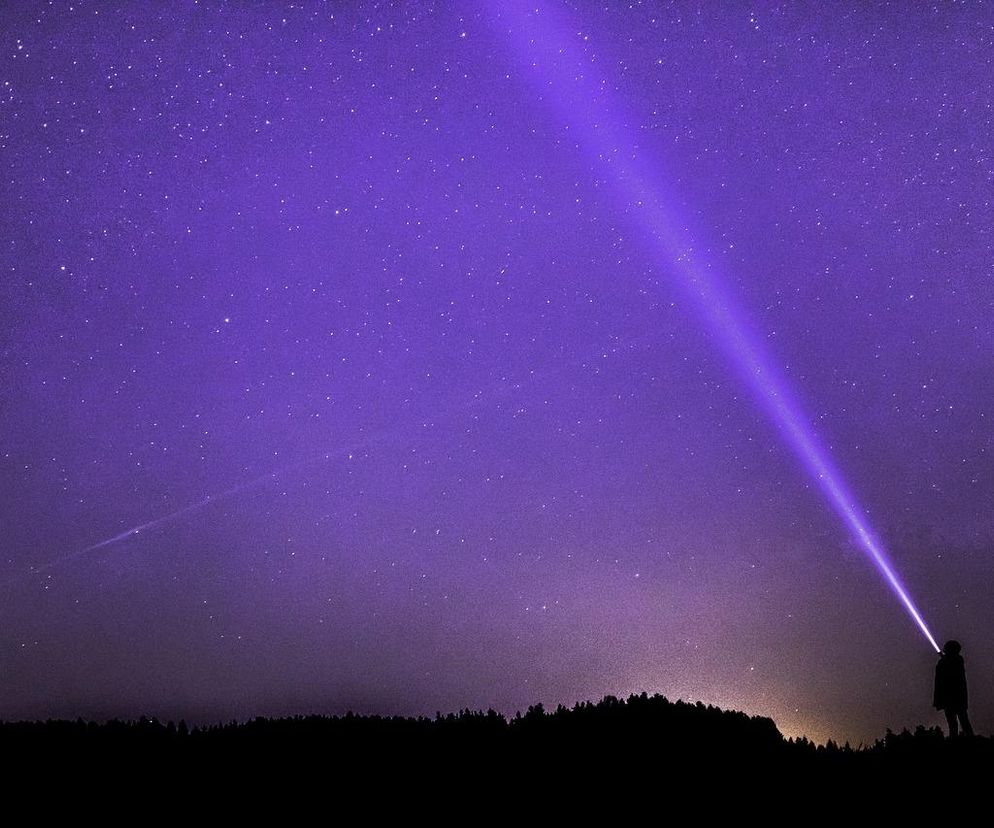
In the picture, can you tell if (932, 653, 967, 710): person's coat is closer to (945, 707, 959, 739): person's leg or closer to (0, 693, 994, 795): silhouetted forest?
(945, 707, 959, 739): person's leg

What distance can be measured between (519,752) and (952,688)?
21.1ft

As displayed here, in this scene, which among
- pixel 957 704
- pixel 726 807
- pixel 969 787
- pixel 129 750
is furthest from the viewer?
pixel 957 704

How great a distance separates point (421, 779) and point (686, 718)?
4.39 metres

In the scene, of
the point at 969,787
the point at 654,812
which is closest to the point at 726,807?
the point at 654,812

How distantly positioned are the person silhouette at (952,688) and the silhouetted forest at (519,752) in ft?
3.38

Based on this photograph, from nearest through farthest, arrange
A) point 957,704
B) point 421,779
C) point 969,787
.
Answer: point 969,787 → point 421,779 → point 957,704

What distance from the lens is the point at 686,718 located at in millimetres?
12734

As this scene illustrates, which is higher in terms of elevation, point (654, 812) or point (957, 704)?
point (957, 704)

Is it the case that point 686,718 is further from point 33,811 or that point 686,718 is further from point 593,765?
point 33,811

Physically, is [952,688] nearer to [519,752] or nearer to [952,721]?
[952,721]

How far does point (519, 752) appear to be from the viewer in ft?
37.4

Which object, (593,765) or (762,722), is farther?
(762,722)

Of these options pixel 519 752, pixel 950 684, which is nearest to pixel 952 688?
pixel 950 684

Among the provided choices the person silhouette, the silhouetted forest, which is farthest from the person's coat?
the silhouetted forest
